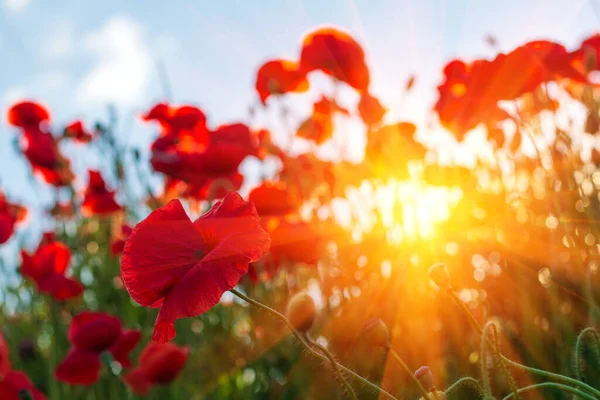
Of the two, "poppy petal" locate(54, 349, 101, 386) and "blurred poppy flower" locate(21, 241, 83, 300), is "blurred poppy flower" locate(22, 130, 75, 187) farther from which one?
"poppy petal" locate(54, 349, 101, 386)

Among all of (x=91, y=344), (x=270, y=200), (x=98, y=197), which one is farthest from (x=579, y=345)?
(x=98, y=197)

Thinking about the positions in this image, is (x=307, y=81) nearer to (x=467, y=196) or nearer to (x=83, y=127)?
(x=467, y=196)

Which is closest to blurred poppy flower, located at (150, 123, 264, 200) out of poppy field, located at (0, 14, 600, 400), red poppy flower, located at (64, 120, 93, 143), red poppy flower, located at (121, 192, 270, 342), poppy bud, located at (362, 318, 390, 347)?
poppy field, located at (0, 14, 600, 400)

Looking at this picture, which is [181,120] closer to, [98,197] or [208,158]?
[208,158]

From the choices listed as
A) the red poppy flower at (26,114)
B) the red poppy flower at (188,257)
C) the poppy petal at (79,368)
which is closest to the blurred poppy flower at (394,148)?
the poppy petal at (79,368)

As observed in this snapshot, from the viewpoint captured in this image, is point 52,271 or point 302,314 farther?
point 52,271

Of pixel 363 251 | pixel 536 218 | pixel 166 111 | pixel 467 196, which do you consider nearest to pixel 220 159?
pixel 166 111
